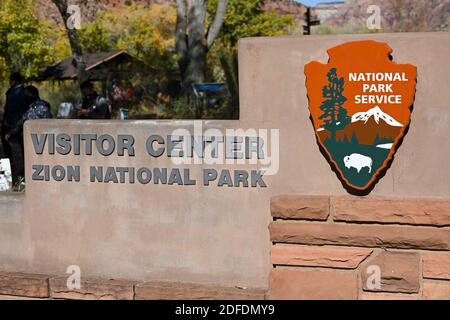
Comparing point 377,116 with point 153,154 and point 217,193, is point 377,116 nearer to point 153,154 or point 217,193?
point 217,193

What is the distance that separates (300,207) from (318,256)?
38 centimetres

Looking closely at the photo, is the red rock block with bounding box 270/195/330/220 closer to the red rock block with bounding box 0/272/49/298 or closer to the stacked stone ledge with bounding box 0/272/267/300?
the stacked stone ledge with bounding box 0/272/267/300

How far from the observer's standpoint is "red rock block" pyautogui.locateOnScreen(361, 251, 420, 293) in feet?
18.9

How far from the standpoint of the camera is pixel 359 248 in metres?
5.89

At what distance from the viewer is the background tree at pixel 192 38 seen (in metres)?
20.2

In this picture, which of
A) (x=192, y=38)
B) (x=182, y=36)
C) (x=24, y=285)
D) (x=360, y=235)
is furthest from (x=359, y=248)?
(x=182, y=36)

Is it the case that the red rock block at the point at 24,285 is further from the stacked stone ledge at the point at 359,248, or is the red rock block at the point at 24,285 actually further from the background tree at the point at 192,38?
the background tree at the point at 192,38

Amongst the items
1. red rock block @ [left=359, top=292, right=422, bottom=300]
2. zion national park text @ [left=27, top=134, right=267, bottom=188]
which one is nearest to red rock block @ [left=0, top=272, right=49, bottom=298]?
zion national park text @ [left=27, top=134, right=267, bottom=188]

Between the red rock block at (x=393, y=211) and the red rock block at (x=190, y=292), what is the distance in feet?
2.95

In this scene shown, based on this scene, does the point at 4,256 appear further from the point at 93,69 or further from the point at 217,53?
the point at 217,53

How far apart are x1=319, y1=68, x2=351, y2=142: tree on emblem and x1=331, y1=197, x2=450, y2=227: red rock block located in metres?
0.49
